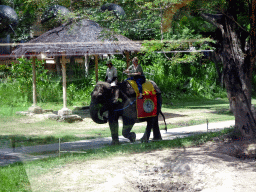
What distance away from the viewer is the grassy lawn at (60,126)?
37.6 feet

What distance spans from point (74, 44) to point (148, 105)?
17.9 feet

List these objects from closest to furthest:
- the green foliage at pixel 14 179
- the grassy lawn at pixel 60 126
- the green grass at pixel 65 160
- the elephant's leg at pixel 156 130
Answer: the green foliage at pixel 14 179 < the green grass at pixel 65 160 < the elephant's leg at pixel 156 130 < the grassy lawn at pixel 60 126

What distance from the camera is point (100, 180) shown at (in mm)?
6746

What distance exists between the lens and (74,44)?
14.6 metres

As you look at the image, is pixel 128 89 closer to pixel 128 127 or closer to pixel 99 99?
pixel 99 99

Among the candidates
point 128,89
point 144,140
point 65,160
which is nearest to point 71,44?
point 128,89

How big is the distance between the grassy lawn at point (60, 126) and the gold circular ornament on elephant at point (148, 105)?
2.03 meters

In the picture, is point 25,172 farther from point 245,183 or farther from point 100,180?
point 245,183

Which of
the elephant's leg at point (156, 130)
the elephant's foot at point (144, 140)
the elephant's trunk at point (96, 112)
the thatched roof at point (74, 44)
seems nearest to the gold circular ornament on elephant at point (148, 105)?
the elephant's leg at point (156, 130)

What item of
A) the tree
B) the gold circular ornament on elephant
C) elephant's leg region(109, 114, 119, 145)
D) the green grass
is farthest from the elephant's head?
the tree

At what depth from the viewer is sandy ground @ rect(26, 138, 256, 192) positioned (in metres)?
6.60

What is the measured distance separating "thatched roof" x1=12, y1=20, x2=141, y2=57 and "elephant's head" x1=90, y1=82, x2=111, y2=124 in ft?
14.4

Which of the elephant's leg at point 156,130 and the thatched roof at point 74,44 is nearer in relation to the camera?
the elephant's leg at point 156,130

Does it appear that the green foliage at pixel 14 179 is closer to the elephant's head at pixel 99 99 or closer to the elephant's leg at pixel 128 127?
the elephant's head at pixel 99 99
